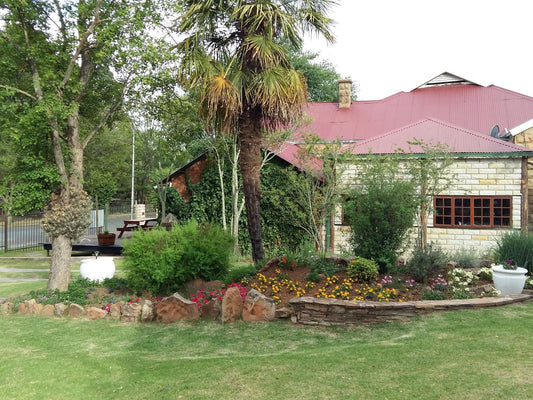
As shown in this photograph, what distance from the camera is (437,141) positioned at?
45.5 ft

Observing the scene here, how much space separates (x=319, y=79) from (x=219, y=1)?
950 inches

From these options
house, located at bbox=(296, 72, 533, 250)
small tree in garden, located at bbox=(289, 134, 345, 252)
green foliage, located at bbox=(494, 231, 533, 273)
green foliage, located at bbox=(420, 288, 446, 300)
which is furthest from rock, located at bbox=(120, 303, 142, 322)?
green foliage, located at bbox=(494, 231, 533, 273)

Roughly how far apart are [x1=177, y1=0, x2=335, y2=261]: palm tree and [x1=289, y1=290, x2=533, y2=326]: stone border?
9.19ft

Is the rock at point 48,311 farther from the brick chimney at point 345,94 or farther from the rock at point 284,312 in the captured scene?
the brick chimney at point 345,94

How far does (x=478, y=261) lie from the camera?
9359mm

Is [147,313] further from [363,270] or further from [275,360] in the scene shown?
[363,270]

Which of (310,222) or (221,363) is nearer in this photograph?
(221,363)

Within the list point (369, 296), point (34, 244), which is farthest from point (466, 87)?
point (34, 244)

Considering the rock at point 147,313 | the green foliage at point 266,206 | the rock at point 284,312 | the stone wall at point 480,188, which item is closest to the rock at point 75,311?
the rock at point 147,313

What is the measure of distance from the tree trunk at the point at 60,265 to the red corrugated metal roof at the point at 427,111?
513 inches

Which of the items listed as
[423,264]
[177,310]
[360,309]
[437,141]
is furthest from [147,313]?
[437,141]

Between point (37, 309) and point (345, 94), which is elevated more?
point (345, 94)

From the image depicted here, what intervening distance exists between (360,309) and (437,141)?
29.7 feet

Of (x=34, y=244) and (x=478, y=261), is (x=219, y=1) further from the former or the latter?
(x=34, y=244)
